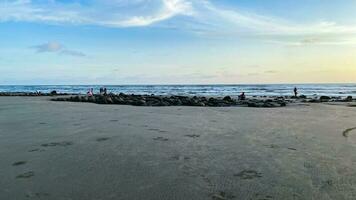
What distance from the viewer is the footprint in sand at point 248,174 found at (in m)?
5.83

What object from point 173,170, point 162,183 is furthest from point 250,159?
point 162,183

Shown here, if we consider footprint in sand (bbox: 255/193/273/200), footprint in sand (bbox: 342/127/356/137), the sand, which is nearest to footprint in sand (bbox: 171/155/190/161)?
the sand

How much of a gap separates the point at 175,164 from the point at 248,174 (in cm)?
129

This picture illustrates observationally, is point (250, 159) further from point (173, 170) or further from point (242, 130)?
point (242, 130)

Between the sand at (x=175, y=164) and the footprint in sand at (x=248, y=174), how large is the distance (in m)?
0.02

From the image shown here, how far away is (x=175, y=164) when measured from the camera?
6.65 metres

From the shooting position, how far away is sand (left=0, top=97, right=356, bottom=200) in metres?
5.11

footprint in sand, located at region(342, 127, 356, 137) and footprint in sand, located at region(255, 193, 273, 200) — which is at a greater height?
footprint in sand, located at region(255, 193, 273, 200)

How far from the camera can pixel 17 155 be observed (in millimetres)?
7242

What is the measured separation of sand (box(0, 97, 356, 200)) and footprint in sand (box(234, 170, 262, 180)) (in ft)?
0.05

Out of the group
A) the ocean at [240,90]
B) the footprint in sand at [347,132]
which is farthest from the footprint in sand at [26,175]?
the ocean at [240,90]

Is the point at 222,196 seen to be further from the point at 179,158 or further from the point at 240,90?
the point at 240,90

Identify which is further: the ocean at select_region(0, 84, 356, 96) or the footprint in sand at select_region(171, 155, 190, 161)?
the ocean at select_region(0, 84, 356, 96)

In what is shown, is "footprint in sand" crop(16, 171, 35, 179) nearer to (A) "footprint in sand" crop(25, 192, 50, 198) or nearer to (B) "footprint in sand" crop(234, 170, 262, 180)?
(A) "footprint in sand" crop(25, 192, 50, 198)
